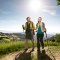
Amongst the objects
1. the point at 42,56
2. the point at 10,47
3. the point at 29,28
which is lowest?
the point at 42,56

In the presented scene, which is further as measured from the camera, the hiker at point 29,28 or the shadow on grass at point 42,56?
the hiker at point 29,28

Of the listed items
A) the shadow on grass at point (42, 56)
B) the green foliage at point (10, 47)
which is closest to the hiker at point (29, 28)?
the shadow on grass at point (42, 56)

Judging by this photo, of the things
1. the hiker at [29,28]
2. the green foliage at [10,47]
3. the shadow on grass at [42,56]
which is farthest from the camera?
the green foliage at [10,47]

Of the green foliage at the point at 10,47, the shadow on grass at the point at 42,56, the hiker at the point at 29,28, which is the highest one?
the hiker at the point at 29,28

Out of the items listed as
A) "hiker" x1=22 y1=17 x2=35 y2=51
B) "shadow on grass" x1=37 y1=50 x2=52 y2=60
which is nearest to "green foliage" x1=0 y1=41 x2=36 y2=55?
"hiker" x1=22 y1=17 x2=35 y2=51

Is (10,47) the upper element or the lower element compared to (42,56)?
upper

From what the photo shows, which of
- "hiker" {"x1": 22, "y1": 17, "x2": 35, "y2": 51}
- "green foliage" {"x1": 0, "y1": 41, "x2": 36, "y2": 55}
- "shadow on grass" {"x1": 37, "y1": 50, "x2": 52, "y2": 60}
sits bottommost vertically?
"shadow on grass" {"x1": 37, "y1": 50, "x2": 52, "y2": 60}

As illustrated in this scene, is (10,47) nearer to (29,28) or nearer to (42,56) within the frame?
(29,28)

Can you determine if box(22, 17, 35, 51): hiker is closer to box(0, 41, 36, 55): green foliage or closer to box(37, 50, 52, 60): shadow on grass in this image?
box(37, 50, 52, 60): shadow on grass

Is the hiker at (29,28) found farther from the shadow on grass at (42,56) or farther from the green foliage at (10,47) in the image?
the green foliage at (10,47)

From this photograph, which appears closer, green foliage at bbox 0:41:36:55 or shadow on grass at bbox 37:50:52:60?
shadow on grass at bbox 37:50:52:60

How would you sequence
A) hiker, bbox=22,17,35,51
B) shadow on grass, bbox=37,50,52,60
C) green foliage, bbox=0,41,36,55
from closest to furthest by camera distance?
shadow on grass, bbox=37,50,52,60 < hiker, bbox=22,17,35,51 < green foliage, bbox=0,41,36,55

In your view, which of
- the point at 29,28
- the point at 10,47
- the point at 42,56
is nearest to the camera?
the point at 42,56

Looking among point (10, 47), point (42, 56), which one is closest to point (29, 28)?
point (42, 56)
